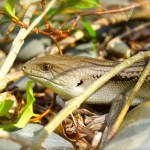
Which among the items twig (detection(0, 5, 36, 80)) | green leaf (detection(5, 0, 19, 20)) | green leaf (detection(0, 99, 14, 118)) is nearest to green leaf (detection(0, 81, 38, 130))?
green leaf (detection(0, 99, 14, 118))

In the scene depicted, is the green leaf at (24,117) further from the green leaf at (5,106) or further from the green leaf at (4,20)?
the green leaf at (4,20)

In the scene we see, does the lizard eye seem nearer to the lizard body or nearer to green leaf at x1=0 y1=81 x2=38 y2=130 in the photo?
the lizard body

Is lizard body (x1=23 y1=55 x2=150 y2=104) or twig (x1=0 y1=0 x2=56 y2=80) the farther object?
lizard body (x1=23 y1=55 x2=150 y2=104)

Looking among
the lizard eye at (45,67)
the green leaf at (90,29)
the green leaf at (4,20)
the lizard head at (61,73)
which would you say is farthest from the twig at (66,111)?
the green leaf at (90,29)

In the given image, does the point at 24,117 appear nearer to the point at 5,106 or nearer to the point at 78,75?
the point at 5,106

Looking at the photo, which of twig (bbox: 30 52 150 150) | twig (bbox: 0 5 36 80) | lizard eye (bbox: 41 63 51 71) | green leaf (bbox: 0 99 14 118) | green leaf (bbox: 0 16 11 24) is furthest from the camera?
green leaf (bbox: 0 16 11 24)

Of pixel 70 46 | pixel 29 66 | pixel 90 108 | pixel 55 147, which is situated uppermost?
pixel 70 46

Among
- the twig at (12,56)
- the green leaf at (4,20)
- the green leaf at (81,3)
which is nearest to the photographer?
the twig at (12,56)

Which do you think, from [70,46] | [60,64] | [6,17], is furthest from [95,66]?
[70,46]

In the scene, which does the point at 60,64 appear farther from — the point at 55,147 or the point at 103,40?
the point at 103,40

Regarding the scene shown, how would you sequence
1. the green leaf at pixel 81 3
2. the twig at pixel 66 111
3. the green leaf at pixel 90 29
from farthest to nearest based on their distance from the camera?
the green leaf at pixel 90 29 < the green leaf at pixel 81 3 < the twig at pixel 66 111


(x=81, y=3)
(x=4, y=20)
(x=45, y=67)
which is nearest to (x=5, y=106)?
(x=45, y=67)
